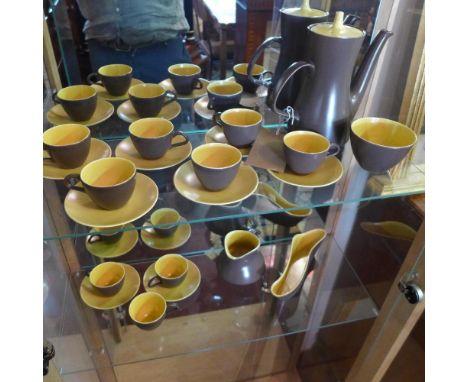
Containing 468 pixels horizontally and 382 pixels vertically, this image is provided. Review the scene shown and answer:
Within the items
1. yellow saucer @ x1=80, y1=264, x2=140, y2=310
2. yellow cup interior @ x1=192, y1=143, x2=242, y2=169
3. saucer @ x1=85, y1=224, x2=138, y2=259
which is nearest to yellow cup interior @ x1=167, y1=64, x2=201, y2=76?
yellow cup interior @ x1=192, y1=143, x2=242, y2=169

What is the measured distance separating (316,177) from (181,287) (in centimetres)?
40

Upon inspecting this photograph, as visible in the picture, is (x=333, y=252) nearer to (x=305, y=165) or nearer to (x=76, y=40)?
(x=305, y=165)

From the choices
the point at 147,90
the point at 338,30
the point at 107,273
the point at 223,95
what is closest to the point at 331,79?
the point at 338,30

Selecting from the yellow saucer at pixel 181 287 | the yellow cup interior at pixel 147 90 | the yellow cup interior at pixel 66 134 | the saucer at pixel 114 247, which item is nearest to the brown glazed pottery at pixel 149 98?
the yellow cup interior at pixel 147 90

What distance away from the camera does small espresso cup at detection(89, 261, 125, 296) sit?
28.6 inches

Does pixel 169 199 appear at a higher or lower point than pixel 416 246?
higher

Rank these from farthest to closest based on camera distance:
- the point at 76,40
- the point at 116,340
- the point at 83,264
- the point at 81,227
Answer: the point at 116,340 → the point at 83,264 → the point at 76,40 → the point at 81,227

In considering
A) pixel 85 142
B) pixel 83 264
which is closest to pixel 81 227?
pixel 85 142

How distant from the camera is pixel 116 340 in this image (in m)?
0.87

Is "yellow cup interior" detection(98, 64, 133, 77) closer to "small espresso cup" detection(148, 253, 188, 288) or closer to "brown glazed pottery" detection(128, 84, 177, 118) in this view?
"brown glazed pottery" detection(128, 84, 177, 118)

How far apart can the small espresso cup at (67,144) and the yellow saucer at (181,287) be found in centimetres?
32

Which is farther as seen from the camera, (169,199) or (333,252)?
(333,252)

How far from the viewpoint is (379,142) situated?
572mm

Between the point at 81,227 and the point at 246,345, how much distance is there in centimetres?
61
